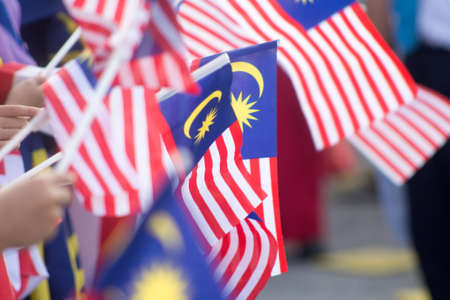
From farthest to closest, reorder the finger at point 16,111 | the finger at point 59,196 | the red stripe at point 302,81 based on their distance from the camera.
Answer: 1. the red stripe at point 302,81
2. the finger at point 16,111
3. the finger at point 59,196

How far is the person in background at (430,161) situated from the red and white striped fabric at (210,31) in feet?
3.39

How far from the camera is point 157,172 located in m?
1.24

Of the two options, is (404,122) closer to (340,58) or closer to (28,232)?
(340,58)

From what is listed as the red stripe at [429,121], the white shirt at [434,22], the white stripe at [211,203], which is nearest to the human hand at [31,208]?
the white stripe at [211,203]

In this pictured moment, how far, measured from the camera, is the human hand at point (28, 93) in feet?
4.97

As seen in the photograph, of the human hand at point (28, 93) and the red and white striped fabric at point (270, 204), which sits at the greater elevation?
the human hand at point (28, 93)

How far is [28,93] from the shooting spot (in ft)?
4.97

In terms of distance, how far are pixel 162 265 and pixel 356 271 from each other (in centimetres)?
309

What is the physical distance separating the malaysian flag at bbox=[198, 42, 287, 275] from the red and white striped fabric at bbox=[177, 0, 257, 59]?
175 millimetres

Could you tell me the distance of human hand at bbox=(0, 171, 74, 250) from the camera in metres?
0.99

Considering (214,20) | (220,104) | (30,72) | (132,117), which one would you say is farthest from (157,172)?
(214,20)

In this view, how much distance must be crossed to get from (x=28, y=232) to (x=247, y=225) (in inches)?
22.4

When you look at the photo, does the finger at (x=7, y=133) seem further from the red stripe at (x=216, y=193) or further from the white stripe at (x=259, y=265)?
the white stripe at (x=259, y=265)

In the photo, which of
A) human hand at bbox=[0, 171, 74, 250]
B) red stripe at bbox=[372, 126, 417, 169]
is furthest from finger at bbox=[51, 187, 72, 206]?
red stripe at bbox=[372, 126, 417, 169]
